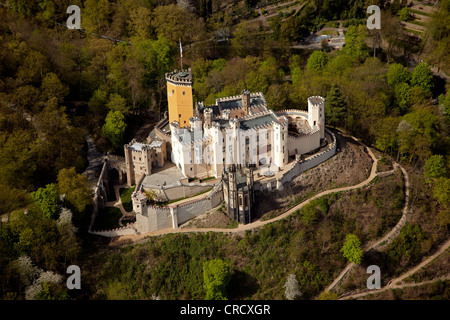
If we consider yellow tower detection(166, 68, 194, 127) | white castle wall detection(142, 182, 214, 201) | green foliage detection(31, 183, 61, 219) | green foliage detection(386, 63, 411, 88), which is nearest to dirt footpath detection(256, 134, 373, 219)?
white castle wall detection(142, 182, 214, 201)

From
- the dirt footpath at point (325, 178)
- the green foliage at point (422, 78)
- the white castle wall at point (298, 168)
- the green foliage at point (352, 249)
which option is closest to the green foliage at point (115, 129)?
the white castle wall at point (298, 168)

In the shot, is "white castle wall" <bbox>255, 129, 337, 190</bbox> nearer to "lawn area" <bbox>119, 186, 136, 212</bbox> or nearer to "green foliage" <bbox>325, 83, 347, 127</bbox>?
"green foliage" <bbox>325, 83, 347, 127</bbox>

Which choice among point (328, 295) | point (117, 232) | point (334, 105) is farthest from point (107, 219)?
point (334, 105)

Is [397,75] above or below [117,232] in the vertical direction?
above

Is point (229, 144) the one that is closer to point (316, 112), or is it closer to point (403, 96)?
point (316, 112)

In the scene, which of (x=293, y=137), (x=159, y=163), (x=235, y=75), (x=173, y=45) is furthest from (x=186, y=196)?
(x=173, y=45)
